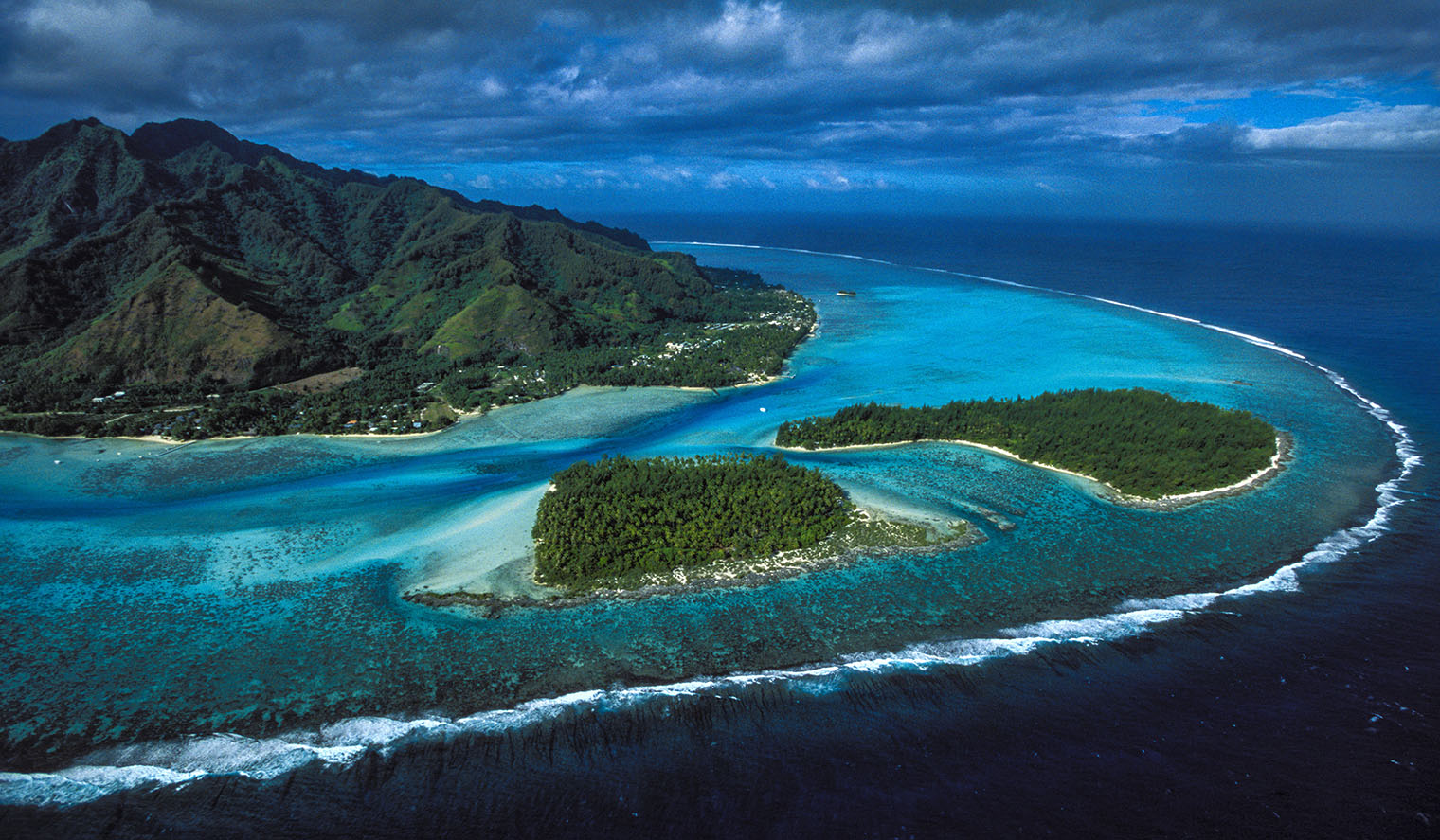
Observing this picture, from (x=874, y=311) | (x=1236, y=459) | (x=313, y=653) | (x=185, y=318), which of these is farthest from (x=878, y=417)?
(x=185, y=318)

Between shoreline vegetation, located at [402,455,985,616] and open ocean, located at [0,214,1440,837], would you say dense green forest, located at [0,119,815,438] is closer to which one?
open ocean, located at [0,214,1440,837]

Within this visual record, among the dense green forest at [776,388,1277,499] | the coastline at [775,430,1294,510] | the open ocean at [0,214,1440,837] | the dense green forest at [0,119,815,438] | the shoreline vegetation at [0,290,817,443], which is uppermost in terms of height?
the dense green forest at [0,119,815,438]

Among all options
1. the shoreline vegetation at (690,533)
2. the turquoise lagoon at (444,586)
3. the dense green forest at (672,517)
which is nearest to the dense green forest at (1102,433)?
the turquoise lagoon at (444,586)

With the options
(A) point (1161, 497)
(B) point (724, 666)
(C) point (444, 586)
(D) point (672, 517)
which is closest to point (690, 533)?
(D) point (672, 517)

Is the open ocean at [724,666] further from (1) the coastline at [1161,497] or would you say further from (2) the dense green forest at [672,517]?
(2) the dense green forest at [672,517]

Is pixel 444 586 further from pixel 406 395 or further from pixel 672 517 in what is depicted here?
pixel 406 395

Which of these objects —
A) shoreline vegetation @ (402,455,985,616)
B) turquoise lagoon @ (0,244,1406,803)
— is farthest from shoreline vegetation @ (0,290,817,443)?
shoreline vegetation @ (402,455,985,616)

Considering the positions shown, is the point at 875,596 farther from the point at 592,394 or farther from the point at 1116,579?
the point at 592,394
